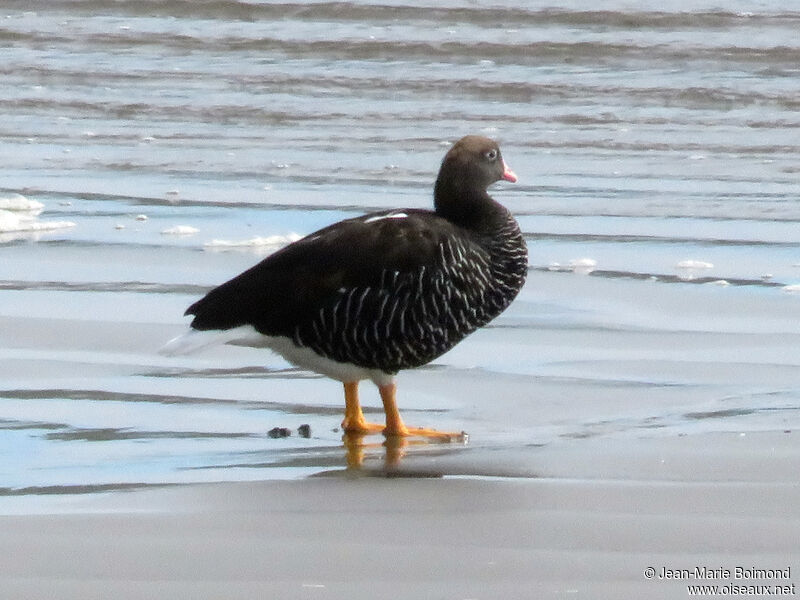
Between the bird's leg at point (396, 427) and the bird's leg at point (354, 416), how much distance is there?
0.16ft

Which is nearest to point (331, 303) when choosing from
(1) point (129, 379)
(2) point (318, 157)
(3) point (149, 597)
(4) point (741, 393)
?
(1) point (129, 379)

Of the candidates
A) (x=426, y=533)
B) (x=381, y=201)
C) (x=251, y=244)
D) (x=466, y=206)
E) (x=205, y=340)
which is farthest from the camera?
(x=381, y=201)

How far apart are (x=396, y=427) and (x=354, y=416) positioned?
0.17m

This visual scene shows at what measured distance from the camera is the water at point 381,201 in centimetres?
635

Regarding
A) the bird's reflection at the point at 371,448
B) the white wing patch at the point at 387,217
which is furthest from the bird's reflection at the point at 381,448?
the white wing patch at the point at 387,217

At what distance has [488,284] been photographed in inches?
253

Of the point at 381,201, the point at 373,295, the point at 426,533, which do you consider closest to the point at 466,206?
the point at 373,295

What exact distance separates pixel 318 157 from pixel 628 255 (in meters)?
3.65

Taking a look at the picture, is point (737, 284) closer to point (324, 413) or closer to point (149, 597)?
point (324, 413)

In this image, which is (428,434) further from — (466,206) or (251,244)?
(251,244)

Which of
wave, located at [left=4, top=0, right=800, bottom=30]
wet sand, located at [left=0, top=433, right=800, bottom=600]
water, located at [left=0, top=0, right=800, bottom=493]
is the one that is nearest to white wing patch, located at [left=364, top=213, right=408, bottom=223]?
water, located at [left=0, top=0, right=800, bottom=493]

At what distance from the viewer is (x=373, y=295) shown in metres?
6.29

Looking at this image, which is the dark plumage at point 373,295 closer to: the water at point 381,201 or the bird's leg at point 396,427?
the bird's leg at point 396,427

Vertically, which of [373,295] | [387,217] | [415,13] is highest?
[387,217]
